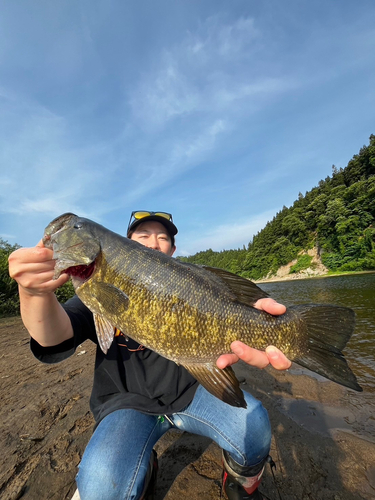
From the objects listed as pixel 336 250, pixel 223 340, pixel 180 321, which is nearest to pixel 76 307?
pixel 180 321

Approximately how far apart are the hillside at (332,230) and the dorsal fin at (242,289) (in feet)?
112

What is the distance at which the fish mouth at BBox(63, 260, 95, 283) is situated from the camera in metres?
2.43

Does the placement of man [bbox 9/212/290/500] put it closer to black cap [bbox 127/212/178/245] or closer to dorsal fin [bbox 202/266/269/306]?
dorsal fin [bbox 202/266/269/306]

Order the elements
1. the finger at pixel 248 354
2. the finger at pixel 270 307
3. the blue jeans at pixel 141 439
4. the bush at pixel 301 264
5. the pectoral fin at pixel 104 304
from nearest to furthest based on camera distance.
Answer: the blue jeans at pixel 141 439 < the finger at pixel 248 354 < the finger at pixel 270 307 < the pectoral fin at pixel 104 304 < the bush at pixel 301 264

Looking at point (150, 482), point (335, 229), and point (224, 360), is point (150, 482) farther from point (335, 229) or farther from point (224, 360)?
point (335, 229)

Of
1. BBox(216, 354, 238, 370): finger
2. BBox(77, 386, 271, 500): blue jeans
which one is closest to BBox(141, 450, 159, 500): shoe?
BBox(77, 386, 271, 500): blue jeans

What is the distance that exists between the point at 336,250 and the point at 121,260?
57.7 metres

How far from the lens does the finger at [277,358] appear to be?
2.14 metres

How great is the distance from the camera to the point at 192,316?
2256mm

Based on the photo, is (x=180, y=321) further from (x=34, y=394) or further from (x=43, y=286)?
(x=34, y=394)

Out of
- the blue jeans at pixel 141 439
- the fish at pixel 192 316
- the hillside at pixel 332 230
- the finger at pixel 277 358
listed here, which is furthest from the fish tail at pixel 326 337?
the hillside at pixel 332 230

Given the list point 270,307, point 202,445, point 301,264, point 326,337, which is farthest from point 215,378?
point 301,264

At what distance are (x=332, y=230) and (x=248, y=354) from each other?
59.0 metres

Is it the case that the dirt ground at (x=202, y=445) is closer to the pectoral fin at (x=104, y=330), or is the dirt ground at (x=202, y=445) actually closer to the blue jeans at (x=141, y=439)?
the blue jeans at (x=141, y=439)
